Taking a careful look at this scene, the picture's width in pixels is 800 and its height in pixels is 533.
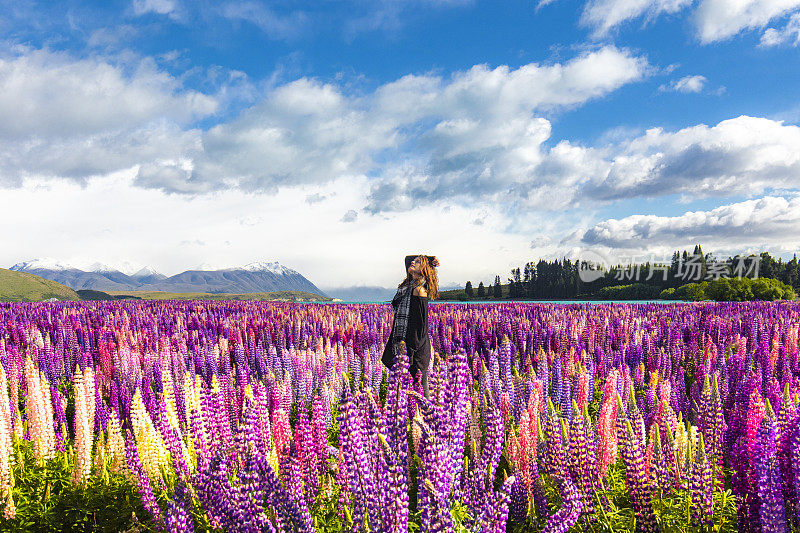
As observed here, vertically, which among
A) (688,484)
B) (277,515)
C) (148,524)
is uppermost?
(277,515)

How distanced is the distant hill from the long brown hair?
9207 centimetres

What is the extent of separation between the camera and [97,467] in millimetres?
3928

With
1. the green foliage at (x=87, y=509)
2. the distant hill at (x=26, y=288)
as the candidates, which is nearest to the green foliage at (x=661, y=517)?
→ the green foliage at (x=87, y=509)

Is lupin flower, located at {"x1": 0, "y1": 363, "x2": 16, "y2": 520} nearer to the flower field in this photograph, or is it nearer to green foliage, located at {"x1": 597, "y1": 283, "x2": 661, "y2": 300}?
the flower field

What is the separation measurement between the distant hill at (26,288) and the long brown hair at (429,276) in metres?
92.1

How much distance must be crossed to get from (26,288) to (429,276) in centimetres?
10971

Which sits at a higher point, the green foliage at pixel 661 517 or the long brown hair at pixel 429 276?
the long brown hair at pixel 429 276

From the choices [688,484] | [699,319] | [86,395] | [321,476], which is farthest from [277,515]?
[699,319]

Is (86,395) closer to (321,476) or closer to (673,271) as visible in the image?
(321,476)

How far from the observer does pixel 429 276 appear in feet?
23.4

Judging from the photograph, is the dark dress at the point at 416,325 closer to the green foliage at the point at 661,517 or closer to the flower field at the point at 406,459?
the flower field at the point at 406,459

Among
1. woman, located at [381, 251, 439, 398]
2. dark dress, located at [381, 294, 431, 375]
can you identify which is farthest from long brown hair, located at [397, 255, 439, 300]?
dark dress, located at [381, 294, 431, 375]

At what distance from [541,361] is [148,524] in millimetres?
5215

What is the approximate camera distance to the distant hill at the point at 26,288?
280 feet
